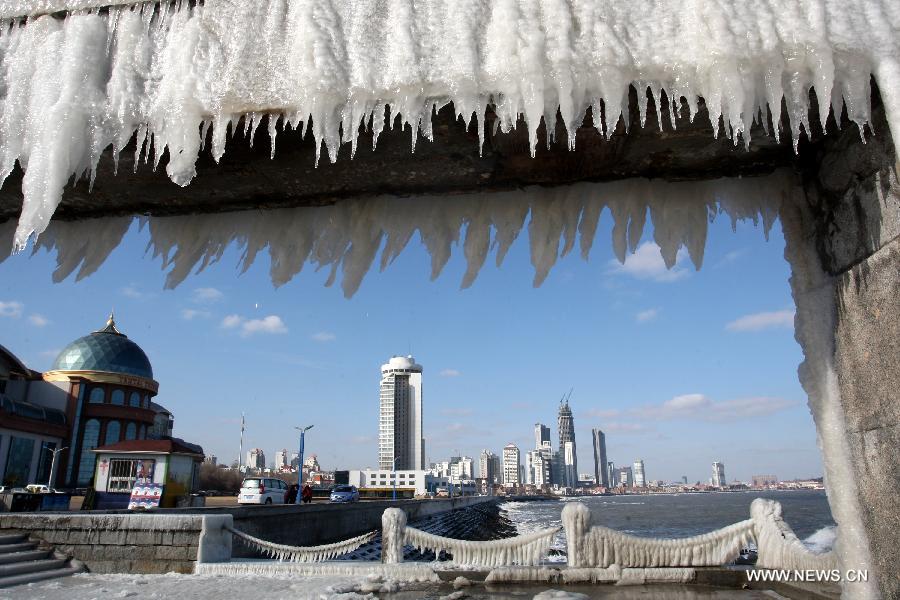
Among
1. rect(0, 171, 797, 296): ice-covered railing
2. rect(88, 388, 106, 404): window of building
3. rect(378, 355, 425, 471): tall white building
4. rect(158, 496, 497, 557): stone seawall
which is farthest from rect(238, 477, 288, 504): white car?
rect(378, 355, 425, 471): tall white building

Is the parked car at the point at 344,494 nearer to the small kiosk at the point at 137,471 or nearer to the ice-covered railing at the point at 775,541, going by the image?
the small kiosk at the point at 137,471

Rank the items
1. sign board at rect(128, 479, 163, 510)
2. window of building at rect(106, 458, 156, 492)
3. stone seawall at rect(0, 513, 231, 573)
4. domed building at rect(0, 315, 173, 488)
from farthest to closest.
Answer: domed building at rect(0, 315, 173, 488)
window of building at rect(106, 458, 156, 492)
sign board at rect(128, 479, 163, 510)
stone seawall at rect(0, 513, 231, 573)

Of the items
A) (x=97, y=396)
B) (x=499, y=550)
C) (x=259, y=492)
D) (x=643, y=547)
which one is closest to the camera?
(x=643, y=547)

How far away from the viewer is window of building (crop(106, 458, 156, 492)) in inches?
913

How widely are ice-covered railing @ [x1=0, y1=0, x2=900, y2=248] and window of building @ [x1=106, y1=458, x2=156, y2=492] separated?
23481 mm

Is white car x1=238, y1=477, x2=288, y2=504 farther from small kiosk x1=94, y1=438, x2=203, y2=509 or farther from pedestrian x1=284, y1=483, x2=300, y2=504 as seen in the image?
small kiosk x1=94, y1=438, x2=203, y2=509

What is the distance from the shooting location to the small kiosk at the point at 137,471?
22844 mm

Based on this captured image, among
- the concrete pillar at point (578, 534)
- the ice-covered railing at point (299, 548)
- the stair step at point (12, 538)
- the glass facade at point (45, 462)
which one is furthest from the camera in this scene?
the glass facade at point (45, 462)

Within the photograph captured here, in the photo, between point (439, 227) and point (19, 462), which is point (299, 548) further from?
point (19, 462)

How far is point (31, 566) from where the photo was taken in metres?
9.50

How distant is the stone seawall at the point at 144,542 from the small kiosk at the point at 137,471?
44.5 ft

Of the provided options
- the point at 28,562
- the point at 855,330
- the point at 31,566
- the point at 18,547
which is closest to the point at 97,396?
the point at 18,547

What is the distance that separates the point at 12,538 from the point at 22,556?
813 mm

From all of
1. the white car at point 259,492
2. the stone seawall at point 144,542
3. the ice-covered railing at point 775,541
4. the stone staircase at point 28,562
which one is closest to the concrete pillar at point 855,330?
the ice-covered railing at point 775,541
